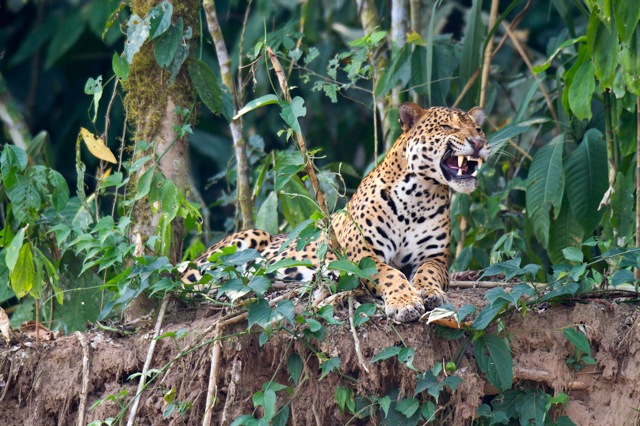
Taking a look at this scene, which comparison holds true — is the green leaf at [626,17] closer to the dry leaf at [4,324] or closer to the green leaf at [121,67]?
the green leaf at [121,67]

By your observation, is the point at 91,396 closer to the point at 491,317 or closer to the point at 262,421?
the point at 262,421

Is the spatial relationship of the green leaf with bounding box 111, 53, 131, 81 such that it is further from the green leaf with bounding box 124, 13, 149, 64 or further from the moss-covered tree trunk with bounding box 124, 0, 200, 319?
the moss-covered tree trunk with bounding box 124, 0, 200, 319

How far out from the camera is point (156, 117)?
25.9 feet

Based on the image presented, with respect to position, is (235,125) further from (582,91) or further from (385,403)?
(385,403)

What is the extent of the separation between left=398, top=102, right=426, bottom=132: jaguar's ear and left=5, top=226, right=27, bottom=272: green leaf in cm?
297

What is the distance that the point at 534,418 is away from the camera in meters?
6.98

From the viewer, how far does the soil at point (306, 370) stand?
22.9 feet

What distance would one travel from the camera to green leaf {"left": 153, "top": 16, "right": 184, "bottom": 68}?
→ 25.6ft

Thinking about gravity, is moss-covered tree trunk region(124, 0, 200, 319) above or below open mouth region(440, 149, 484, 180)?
above

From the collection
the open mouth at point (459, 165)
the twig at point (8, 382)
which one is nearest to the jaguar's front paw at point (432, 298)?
the open mouth at point (459, 165)

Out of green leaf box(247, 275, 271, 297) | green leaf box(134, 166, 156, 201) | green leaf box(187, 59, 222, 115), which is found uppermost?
green leaf box(187, 59, 222, 115)

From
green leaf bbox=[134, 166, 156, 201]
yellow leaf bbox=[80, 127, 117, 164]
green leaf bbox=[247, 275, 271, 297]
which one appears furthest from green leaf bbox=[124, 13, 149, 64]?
green leaf bbox=[247, 275, 271, 297]

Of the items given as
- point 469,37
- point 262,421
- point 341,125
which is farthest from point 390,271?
point 341,125

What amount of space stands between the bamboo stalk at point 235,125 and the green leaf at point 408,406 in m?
3.10
